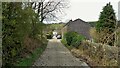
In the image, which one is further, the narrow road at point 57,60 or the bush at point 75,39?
the bush at point 75,39

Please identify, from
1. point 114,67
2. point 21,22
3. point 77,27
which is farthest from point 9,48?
point 77,27

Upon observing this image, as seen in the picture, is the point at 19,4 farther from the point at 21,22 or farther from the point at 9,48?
the point at 9,48

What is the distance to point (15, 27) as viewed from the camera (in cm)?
1140

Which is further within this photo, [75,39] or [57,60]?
[75,39]

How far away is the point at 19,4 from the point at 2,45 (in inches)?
106

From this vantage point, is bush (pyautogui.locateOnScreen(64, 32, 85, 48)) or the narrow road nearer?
the narrow road

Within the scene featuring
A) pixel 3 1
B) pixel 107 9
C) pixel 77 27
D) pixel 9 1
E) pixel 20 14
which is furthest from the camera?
pixel 77 27

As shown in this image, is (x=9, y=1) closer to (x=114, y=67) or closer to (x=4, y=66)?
(x=4, y=66)

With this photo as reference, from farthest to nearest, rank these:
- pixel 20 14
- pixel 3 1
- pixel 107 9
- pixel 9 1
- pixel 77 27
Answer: pixel 77 27 → pixel 107 9 → pixel 20 14 → pixel 9 1 → pixel 3 1

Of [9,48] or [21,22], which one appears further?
[21,22]

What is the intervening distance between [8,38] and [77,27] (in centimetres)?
6069

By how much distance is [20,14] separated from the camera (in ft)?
40.8

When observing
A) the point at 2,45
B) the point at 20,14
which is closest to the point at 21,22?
the point at 20,14

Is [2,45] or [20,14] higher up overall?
[20,14]
